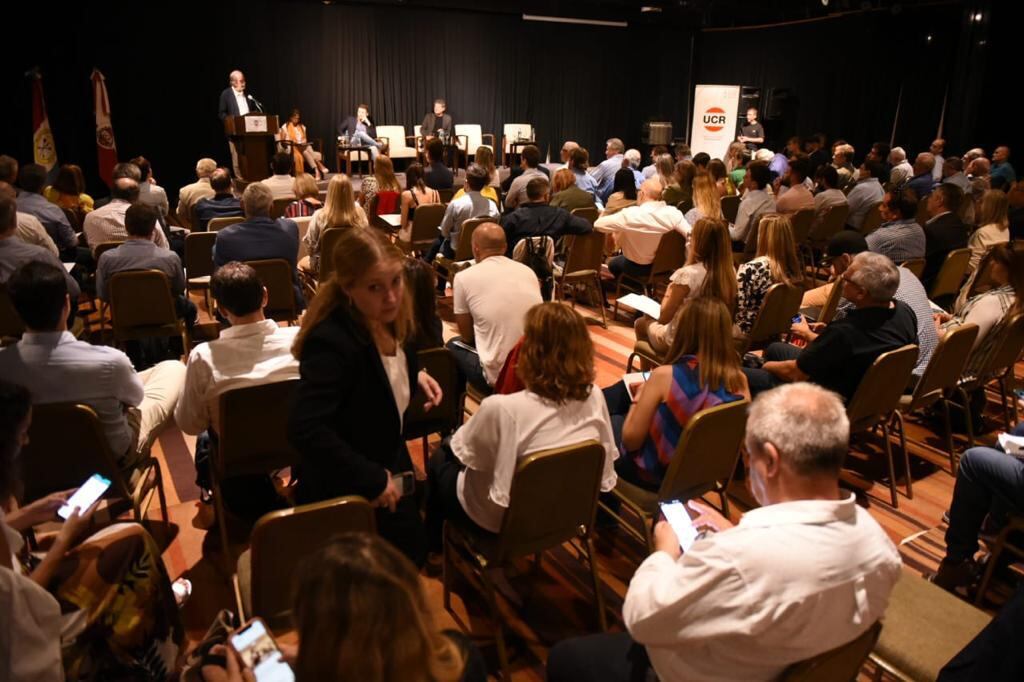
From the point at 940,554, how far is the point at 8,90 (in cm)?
1251

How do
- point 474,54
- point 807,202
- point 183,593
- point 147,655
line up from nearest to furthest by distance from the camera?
point 147,655, point 183,593, point 807,202, point 474,54

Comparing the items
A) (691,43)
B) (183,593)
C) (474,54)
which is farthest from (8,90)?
(691,43)

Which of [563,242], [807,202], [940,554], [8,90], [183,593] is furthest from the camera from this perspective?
[8,90]

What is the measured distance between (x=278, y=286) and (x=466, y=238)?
1724 mm

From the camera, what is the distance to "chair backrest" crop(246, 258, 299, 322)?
187 inches

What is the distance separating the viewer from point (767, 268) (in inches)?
177

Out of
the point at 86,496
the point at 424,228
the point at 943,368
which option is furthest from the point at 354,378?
the point at 424,228

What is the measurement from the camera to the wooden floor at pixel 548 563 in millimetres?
2783

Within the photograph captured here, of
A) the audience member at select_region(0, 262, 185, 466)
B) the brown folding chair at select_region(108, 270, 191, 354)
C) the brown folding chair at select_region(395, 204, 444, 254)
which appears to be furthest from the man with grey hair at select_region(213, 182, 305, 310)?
the audience member at select_region(0, 262, 185, 466)

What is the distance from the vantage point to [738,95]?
48.3 feet

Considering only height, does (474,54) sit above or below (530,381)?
above

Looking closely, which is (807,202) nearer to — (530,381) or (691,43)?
(530,381)

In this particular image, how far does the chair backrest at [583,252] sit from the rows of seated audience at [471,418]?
7 cm

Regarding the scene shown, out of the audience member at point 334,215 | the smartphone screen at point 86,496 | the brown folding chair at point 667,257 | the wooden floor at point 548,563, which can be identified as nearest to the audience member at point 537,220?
the brown folding chair at point 667,257
